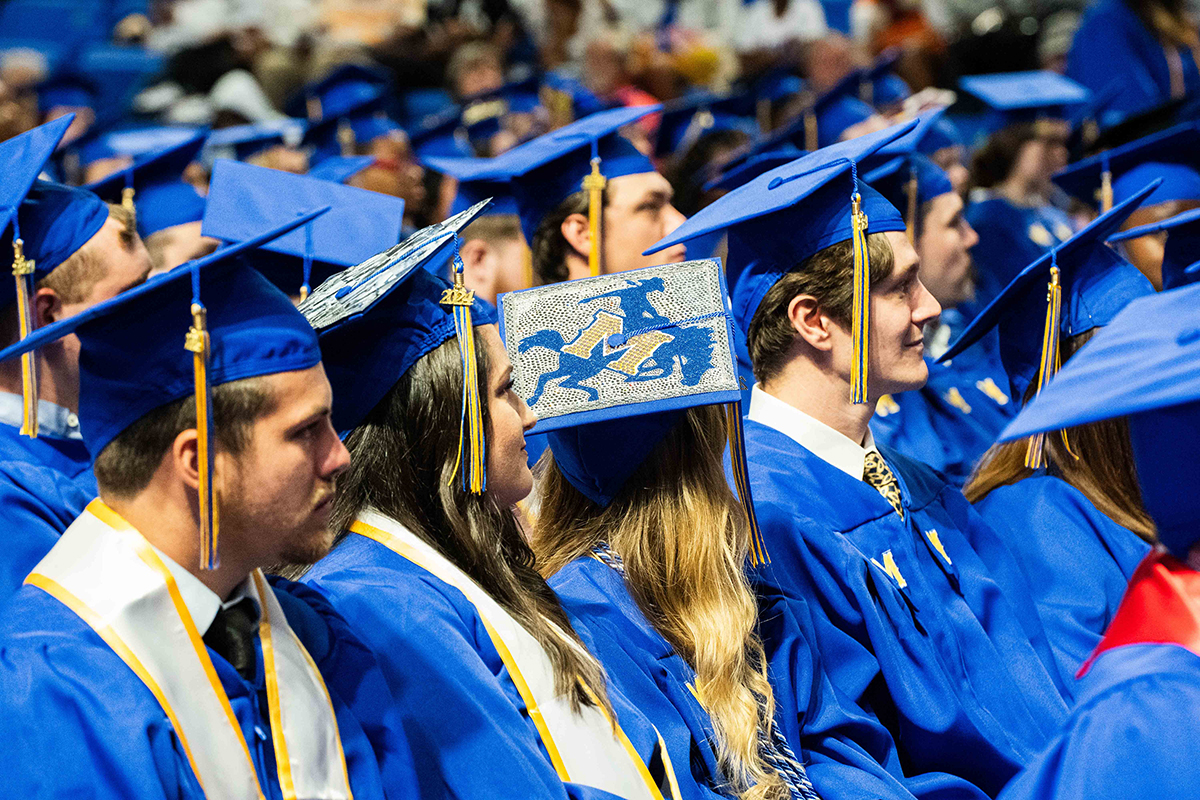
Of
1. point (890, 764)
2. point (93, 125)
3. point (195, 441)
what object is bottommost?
point (890, 764)

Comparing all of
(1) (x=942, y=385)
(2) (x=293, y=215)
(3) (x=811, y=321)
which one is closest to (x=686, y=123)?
(1) (x=942, y=385)

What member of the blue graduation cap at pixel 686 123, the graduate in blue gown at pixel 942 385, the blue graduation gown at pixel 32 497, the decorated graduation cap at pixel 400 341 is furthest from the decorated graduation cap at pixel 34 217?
the blue graduation cap at pixel 686 123

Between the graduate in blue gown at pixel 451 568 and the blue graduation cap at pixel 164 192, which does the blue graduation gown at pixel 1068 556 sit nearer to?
the graduate in blue gown at pixel 451 568

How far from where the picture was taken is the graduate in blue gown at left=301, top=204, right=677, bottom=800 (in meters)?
1.85

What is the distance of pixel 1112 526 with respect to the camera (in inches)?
128

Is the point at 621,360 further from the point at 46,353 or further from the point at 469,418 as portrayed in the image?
the point at 46,353

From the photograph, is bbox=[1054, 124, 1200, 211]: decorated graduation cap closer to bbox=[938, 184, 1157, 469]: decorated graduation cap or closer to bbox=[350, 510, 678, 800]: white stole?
bbox=[938, 184, 1157, 469]: decorated graduation cap

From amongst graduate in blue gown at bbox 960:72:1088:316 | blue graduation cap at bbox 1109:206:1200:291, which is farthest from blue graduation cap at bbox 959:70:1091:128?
blue graduation cap at bbox 1109:206:1200:291

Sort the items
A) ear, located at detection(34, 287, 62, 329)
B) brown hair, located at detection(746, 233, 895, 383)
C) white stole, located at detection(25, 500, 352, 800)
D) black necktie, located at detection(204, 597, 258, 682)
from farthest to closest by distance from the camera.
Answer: brown hair, located at detection(746, 233, 895, 383) < ear, located at detection(34, 287, 62, 329) < black necktie, located at detection(204, 597, 258, 682) < white stole, located at detection(25, 500, 352, 800)

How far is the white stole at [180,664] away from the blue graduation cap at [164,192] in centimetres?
295

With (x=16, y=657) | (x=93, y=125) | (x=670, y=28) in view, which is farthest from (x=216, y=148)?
(x=16, y=657)

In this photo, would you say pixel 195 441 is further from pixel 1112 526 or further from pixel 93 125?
pixel 93 125

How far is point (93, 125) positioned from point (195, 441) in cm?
515

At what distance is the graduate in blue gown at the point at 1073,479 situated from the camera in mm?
3125
